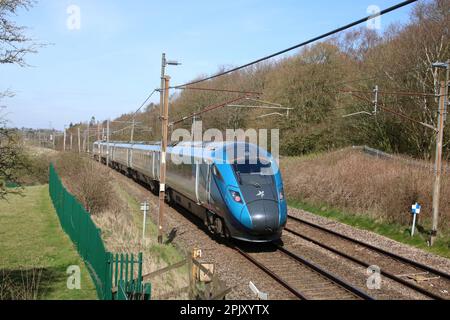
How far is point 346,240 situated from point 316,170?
37.3ft

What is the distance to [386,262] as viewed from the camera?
12.1 m

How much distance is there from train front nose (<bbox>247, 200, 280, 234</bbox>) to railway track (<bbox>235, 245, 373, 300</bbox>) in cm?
79

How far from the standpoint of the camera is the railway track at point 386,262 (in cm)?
1016

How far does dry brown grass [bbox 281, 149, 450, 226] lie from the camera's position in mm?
16750

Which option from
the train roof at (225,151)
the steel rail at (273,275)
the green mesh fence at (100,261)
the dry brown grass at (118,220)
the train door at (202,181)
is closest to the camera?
the green mesh fence at (100,261)

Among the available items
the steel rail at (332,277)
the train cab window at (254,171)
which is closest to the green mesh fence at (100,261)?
the train cab window at (254,171)

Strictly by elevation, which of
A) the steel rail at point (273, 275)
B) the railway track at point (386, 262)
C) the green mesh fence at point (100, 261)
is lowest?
the railway track at point (386, 262)

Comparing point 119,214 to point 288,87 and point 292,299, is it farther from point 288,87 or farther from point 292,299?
point 288,87

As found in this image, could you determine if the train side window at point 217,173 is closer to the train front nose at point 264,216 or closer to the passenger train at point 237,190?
the passenger train at point 237,190

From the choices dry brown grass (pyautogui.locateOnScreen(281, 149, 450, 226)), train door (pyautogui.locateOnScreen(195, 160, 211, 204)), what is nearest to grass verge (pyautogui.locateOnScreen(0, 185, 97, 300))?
train door (pyautogui.locateOnScreen(195, 160, 211, 204))

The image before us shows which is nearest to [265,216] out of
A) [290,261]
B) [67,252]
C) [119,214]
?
[290,261]

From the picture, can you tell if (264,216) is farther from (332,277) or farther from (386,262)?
(386,262)

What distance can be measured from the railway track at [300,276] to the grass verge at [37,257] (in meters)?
4.21
